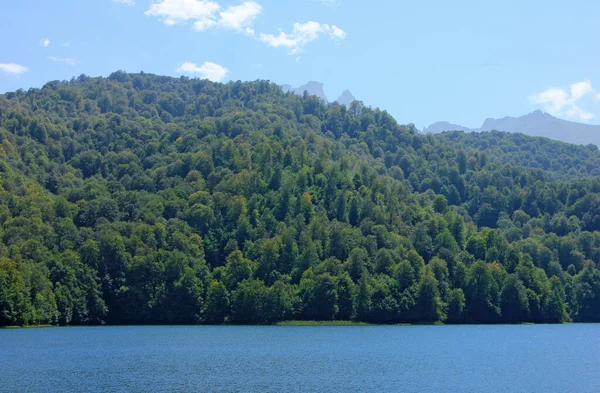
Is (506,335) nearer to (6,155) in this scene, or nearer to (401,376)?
(401,376)

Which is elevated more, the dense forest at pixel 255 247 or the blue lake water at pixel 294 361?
the dense forest at pixel 255 247

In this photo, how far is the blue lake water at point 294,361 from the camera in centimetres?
5675

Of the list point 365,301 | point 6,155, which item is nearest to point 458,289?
point 365,301

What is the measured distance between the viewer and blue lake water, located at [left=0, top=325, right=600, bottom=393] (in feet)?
186

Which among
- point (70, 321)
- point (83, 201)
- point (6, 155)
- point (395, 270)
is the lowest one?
point (70, 321)

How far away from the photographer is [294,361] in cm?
7194

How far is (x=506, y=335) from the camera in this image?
10838 centimetres

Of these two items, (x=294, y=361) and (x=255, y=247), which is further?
(x=255, y=247)

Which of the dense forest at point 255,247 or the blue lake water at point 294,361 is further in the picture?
the dense forest at point 255,247

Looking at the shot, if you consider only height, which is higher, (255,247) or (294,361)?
(255,247)

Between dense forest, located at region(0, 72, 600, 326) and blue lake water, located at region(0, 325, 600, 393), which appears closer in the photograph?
blue lake water, located at region(0, 325, 600, 393)

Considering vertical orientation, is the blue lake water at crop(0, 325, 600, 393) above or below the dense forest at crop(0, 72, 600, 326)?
below

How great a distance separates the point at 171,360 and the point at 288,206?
103548 mm

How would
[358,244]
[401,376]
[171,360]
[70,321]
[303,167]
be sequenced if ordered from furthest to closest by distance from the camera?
[303,167] → [358,244] → [70,321] → [171,360] → [401,376]
